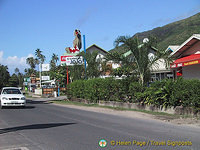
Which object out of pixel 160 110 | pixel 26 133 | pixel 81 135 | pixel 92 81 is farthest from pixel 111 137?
pixel 92 81

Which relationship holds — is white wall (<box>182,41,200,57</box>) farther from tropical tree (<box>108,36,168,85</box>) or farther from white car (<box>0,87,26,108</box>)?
white car (<box>0,87,26,108</box>)

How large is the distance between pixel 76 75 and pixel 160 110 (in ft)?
53.1

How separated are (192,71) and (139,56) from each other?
6165mm

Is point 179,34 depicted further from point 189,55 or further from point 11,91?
point 11,91

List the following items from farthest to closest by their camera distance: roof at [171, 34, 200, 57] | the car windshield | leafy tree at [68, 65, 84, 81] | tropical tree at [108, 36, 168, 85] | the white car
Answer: leafy tree at [68, 65, 84, 81], the car windshield, roof at [171, 34, 200, 57], the white car, tropical tree at [108, 36, 168, 85]

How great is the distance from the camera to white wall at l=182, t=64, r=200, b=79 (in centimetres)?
2056

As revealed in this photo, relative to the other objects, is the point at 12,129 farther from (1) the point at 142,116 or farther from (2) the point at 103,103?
(2) the point at 103,103

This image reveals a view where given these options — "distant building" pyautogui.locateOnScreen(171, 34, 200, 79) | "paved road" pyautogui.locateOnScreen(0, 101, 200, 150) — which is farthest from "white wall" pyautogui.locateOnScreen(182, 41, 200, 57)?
"paved road" pyautogui.locateOnScreen(0, 101, 200, 150)

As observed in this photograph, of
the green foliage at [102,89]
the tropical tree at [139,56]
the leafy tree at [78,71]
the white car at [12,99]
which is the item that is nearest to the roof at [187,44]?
the tropical tree at [139,56]

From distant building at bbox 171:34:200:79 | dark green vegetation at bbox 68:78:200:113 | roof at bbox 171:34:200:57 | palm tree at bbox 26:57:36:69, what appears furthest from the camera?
palm tree at bbox 26:57:36:69

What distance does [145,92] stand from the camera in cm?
1593

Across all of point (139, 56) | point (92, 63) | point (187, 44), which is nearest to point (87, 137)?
point (139, 56)

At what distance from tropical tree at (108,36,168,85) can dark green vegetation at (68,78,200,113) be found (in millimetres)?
1105

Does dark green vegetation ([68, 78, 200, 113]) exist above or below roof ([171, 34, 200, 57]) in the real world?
below
